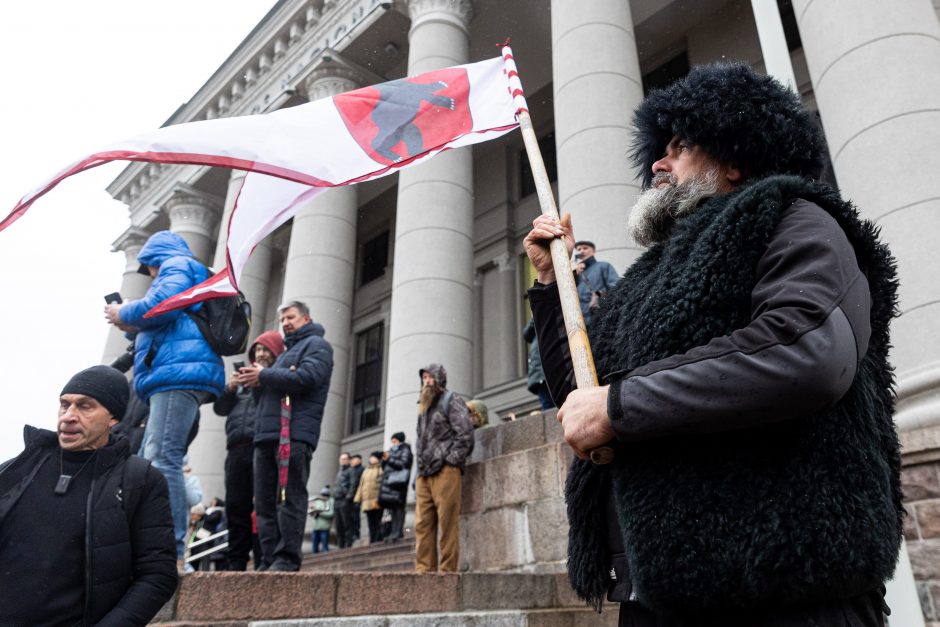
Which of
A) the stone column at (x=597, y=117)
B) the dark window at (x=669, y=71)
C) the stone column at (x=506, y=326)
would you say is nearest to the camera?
the stone column at (x=597, y=117)

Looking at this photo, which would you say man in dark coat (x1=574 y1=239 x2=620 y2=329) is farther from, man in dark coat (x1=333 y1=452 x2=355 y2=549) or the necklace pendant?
man in dark coat (x1=333 y1=452 x2=355 y2=549)

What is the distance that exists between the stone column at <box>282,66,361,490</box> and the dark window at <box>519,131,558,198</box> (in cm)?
530

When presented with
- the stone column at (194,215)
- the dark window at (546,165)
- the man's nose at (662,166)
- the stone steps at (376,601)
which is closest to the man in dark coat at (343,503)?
the stone steps at (376,601)

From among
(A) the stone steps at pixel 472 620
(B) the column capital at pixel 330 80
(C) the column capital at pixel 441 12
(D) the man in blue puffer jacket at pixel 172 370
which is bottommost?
(A) the stone steps at pixel 472 620

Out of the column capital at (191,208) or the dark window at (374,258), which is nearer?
the column capital at (191,208)

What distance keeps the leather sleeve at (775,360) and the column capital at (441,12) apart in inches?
629

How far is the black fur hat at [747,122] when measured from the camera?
82.7 inches

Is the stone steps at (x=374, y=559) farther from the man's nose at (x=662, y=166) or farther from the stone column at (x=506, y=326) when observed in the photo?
the stone column at (x=506, y=326)

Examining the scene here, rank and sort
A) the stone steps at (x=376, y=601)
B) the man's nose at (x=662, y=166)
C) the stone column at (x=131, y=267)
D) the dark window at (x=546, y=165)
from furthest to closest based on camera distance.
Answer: the stone column at (x=131, y=267) < the dark window at (x=546, y=165) < the stone steps at (x=376, y=601) < the man's nose at (x=662, y=166)

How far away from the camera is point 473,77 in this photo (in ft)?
13.6

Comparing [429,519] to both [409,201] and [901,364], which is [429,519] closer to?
[901,364]

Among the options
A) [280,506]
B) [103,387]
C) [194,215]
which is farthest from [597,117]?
[194,215]

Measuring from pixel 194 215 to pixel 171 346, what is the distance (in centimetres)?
2154

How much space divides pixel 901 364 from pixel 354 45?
1565 cm
